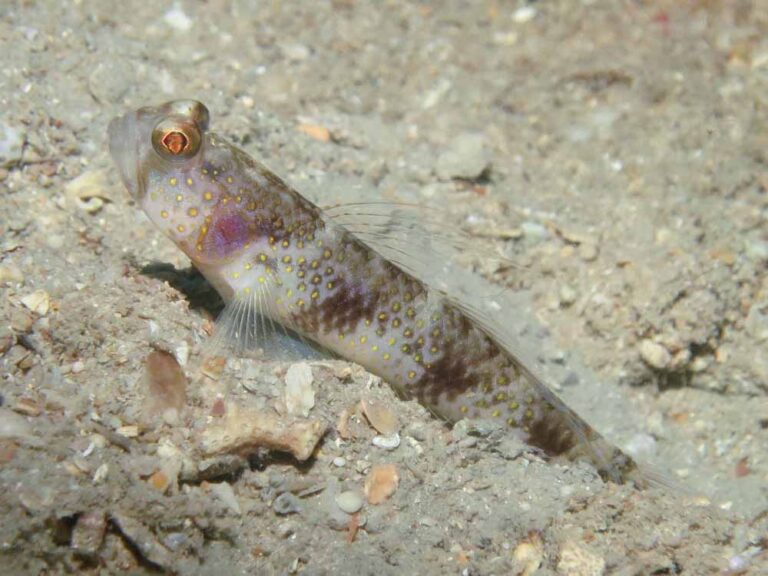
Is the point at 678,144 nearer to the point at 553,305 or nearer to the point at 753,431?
the point at 553,305

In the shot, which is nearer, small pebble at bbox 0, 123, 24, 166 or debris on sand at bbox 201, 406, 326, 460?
debris on sand at bbox 201, 406, 326, 460

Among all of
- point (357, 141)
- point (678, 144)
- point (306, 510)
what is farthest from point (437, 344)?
point (678, 144)

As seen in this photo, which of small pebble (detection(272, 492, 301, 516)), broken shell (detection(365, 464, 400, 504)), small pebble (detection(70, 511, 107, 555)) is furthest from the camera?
broken shell (detection(365, 464, 400, 504))

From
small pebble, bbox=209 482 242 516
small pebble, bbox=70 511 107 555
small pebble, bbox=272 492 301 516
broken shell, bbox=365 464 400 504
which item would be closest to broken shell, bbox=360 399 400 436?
broken shell, bbox=365 464 400 504

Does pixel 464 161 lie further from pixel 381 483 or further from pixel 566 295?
pixel 381 483

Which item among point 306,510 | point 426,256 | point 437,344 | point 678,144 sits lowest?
point 306,510

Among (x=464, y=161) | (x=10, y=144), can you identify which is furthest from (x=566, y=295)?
(x=10, y=144)

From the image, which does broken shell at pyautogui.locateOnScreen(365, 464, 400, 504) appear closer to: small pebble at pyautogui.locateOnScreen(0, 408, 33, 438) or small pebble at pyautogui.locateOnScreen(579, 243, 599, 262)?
A: small pebble at pyautogui.locateOnScreen(0, 408, 33, 438)
